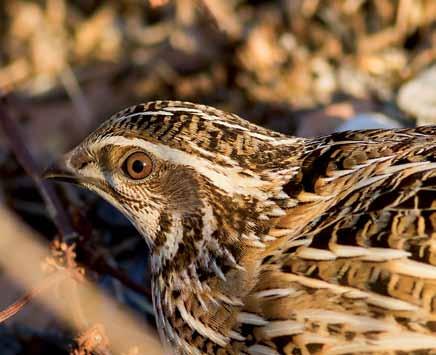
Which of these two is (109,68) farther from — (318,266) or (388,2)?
(318,266)

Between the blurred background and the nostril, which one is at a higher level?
the blurred background

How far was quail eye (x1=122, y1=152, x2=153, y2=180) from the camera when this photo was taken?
4199 millimetres

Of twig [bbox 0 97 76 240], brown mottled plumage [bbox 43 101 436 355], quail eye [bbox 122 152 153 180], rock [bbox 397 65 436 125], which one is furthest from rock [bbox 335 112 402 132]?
quail eye [bbox 122 152 153 180]

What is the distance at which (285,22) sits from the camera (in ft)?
24.2

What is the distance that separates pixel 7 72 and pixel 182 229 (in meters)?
3.86

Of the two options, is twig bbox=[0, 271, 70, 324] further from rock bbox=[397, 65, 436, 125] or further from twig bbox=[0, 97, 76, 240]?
rock bbox=[397, 65, 436, 125]

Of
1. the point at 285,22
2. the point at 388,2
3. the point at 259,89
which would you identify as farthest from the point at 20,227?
the point at 388,2

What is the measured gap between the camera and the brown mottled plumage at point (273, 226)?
3703 millimetres

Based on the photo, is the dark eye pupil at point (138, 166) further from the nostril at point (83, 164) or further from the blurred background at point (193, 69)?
the blurred background at point (193, 69)

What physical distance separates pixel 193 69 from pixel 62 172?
10.2ft

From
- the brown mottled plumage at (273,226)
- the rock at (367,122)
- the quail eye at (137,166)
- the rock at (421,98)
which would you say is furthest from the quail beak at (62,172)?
the rock at (421,98)

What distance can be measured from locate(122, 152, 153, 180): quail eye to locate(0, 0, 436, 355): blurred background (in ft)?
5.44

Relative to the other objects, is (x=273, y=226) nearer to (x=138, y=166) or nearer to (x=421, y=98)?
(x=138, y=166)

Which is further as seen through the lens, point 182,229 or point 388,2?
point 388,2
